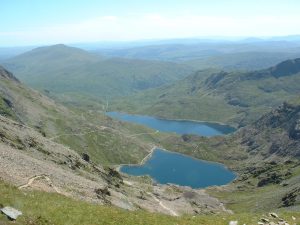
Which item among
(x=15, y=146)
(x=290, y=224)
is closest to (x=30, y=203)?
(x=290, y=224)

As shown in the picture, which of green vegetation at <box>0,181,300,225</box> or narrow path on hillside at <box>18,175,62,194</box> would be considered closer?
green vegetation at <box>0,181,300,225</box>

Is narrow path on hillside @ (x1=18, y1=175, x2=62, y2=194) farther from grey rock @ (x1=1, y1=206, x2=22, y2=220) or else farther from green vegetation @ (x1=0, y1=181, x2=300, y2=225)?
grey rock @ (x1=1, y1=206, x2=22, y2=220)

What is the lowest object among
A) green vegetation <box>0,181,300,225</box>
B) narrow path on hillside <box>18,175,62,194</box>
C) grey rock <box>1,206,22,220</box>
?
narrow path on hillside <box>18,175,62,194</box>

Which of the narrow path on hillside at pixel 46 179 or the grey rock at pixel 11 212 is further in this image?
the narrow path on hillside at pixel 46 179

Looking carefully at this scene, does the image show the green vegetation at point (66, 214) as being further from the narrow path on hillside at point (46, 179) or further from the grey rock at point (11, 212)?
the narrow path on hillside at point (46, 179)

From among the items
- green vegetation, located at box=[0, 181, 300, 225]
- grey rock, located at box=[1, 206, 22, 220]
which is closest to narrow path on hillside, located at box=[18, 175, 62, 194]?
green vegetation, located at box=[0, 181, 300, 225]

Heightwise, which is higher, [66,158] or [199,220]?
[199,220]

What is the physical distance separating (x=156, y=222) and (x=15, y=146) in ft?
204

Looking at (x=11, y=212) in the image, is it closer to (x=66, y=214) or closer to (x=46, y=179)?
(x=66, y=214)

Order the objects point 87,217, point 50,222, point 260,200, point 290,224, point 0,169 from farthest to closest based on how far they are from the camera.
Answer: point 260,200 < point 0,169 < point 290,224 < point 87,217 < point 50,222

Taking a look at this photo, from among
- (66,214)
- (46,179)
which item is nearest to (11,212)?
(66,214)

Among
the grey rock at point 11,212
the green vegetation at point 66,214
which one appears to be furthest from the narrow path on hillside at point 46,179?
the grey rock at point 11,212

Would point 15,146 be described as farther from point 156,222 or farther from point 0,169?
point 156,222

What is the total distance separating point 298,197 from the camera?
151125 mm
